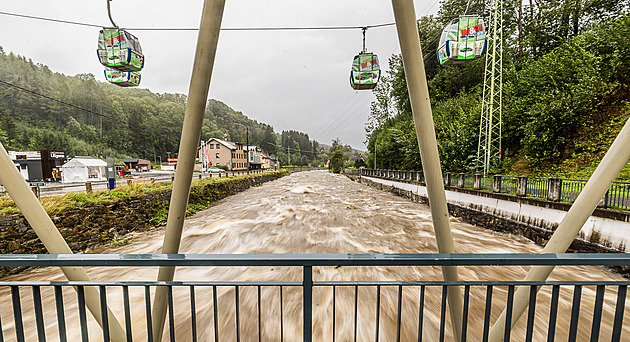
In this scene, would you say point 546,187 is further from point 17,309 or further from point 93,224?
point 93,224

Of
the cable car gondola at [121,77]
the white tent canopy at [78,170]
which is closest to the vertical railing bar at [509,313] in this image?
the cable car gondola at [121,77]

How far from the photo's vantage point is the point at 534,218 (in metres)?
7.79

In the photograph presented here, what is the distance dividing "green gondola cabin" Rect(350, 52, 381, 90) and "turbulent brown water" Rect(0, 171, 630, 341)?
4.53 m

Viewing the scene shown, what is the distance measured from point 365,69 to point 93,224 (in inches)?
350

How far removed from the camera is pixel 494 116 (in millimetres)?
13734

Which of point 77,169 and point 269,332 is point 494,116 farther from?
point 77,169

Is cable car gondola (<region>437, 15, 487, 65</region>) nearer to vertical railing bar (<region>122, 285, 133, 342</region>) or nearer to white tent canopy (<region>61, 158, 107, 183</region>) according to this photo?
vertical railing bar (<region>122, 285, 133, 342</region>)

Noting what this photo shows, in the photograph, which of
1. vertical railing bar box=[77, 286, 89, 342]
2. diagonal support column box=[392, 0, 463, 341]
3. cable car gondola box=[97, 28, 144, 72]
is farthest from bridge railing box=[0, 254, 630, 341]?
cable car gondola box=[97, 28, 144, 72]

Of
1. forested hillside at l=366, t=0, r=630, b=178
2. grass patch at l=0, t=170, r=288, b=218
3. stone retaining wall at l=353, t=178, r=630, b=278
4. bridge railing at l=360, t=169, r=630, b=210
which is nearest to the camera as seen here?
grass patch at l=0, t=170, r=288, b=218

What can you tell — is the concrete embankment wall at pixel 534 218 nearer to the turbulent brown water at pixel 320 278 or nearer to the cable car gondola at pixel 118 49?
the turbulent brown water at pixel 320 278

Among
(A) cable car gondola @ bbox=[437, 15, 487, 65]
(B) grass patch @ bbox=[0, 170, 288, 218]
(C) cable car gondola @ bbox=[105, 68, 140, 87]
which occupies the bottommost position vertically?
(B) grass patch @ bbox=[0, 170, 288, 218]

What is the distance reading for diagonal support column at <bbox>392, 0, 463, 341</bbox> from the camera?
53.0 inches

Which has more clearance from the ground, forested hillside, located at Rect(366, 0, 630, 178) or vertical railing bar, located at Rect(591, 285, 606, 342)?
forested hillside, located at Rect(366, 0, 630, 178)

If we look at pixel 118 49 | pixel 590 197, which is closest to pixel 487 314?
pixel 590 197
